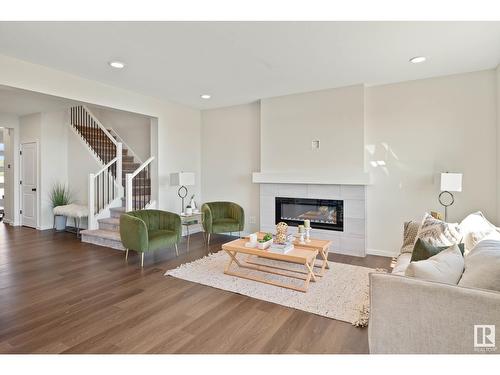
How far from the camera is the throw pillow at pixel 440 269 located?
1.70 m

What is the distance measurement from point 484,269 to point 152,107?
5.30 m

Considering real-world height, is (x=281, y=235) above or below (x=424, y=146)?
below

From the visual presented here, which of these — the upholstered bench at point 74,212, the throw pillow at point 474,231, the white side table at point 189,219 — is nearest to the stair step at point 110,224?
the upholstered bench at point 74,212

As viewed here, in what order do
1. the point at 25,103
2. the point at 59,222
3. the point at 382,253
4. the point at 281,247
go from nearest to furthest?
Answer: the point at 281,247 → the point at 382,253 → the point at 25,103 → the point at 59,222

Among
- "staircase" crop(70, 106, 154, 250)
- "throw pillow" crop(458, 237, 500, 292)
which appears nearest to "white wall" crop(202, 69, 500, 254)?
"throw pillow" crop(458, 237, 500, 292)

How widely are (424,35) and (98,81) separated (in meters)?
4.31

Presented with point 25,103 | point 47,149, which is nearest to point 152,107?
point 25,103

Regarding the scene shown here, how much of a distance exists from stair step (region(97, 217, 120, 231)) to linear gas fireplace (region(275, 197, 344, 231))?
122 inches

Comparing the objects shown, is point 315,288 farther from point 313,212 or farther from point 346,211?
point 313,212

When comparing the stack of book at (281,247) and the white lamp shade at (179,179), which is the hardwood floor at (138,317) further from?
the white lamp shade at (179,179)

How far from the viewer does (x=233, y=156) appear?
6.13 m

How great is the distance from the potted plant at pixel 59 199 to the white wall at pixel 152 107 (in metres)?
2.72
